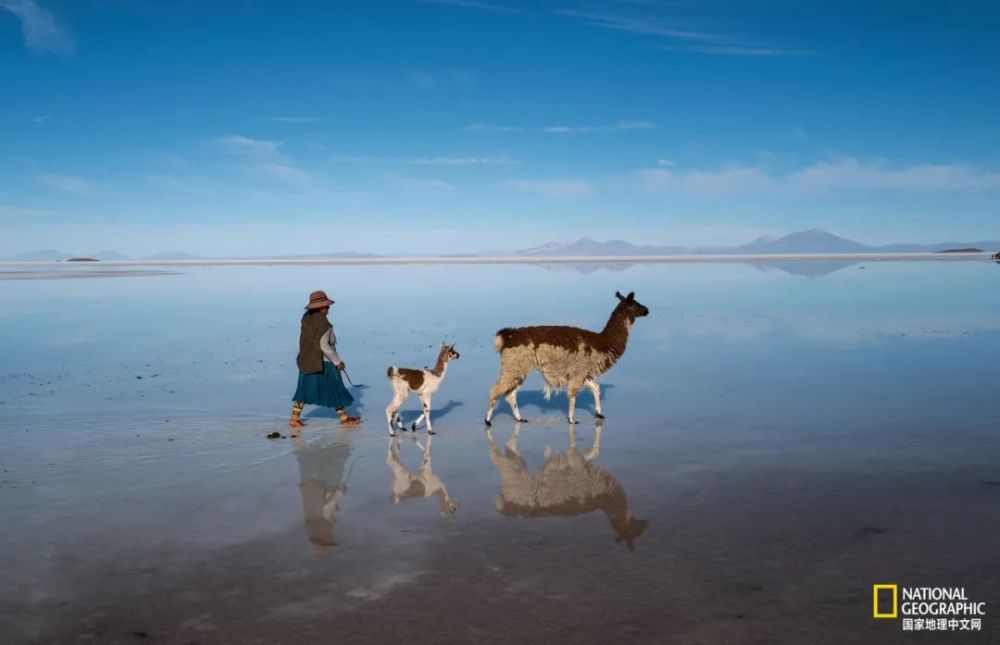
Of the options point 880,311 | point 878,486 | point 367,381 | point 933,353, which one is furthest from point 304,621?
point 880,311

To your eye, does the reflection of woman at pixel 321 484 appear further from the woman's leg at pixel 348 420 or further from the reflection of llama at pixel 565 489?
the reflection of llama at pixel 565 489

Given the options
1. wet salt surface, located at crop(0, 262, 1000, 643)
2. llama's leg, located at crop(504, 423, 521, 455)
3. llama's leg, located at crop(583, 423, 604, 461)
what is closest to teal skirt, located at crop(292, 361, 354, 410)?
wet salt surface, located at crop(0, 262, 1000, 643)

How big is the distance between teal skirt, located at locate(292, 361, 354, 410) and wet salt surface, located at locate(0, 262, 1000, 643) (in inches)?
16.2

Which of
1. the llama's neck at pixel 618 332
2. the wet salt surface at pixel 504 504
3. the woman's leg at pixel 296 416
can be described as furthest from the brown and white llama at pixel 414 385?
the llama's neck at pixel 618 332

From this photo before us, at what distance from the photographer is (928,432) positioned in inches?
413

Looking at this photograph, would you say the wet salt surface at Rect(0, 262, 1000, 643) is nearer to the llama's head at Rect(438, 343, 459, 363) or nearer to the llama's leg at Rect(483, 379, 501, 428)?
the llama's leg at Rect(483, 379, 501, 428)

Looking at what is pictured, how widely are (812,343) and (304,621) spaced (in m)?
16.5

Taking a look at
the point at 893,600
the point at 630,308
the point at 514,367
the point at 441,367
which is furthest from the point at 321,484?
the point at 630,308

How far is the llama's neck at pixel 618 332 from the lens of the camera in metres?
12.7

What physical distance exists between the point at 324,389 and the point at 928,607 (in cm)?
867

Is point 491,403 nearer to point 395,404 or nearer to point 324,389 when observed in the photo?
point 395,404

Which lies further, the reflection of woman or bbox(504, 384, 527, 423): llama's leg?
bbox(504, 384, 527, 423): llama's leg

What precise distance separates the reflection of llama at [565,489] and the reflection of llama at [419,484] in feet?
1.79

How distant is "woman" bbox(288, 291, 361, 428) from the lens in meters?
11.9
